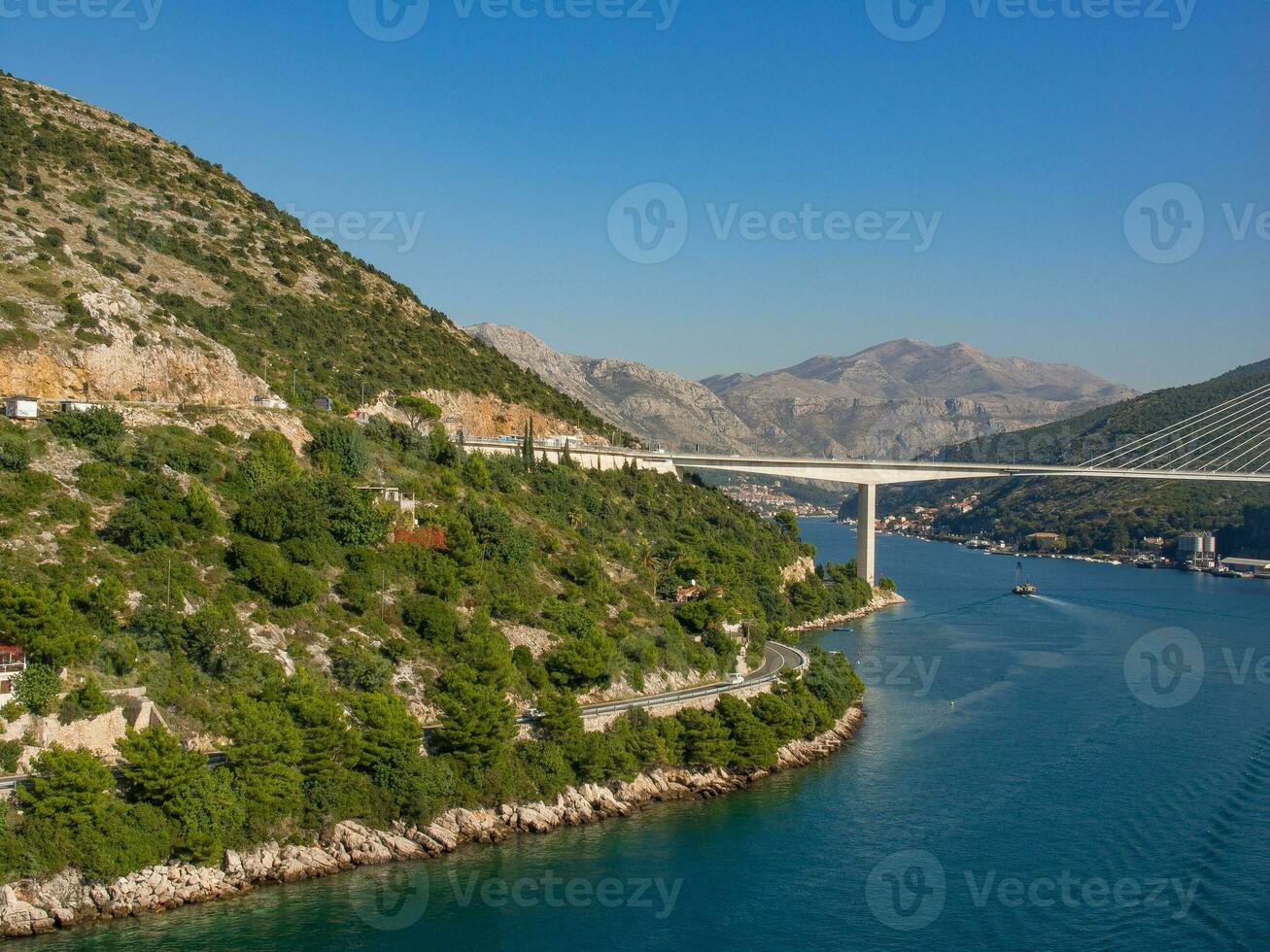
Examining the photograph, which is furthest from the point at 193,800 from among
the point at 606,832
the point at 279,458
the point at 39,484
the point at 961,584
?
the point at 961,584

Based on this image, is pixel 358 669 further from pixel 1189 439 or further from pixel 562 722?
pixel 1189 439

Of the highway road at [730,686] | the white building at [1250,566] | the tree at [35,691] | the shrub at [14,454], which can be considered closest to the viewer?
the tree at [35,691]

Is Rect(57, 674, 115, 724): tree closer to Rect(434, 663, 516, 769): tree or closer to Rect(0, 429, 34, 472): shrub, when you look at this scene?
Rect(434, 663, 516, 769): tree

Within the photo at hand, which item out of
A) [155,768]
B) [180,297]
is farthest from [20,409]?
[180,297]

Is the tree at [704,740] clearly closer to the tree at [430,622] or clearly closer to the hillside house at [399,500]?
the tree at [430,622]

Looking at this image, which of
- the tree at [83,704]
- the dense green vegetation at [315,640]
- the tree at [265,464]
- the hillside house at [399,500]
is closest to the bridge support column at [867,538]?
the dense green vegetation at [315,640]

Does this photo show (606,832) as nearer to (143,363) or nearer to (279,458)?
(279,458)

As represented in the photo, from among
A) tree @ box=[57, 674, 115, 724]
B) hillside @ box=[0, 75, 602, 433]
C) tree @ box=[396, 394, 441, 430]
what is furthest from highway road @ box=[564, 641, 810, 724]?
hillside @ box=[0, 75, 602, 433]
